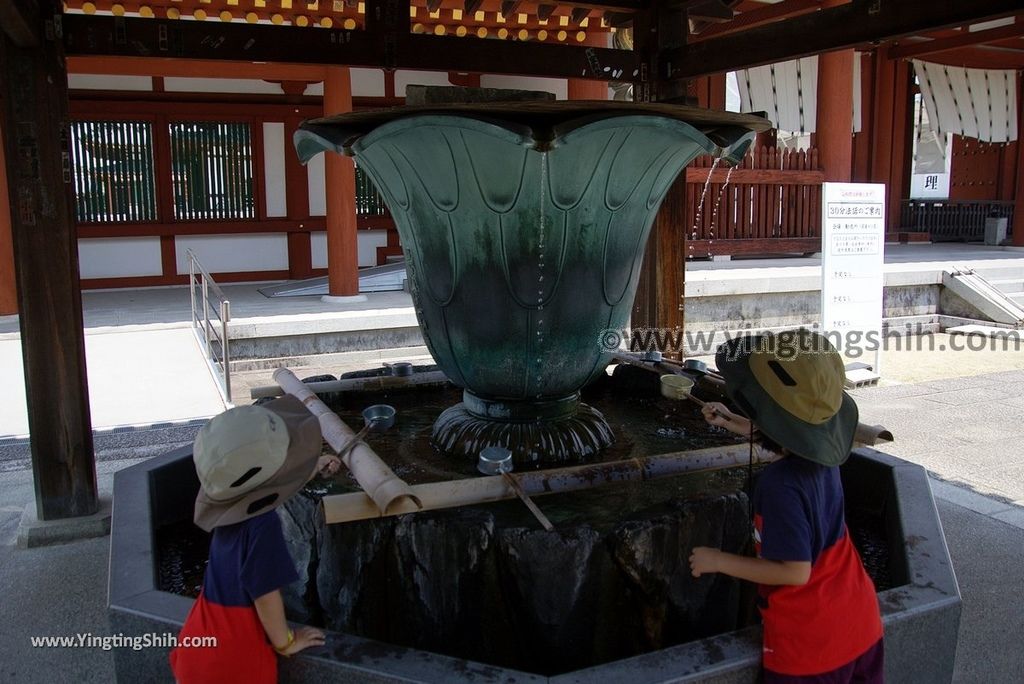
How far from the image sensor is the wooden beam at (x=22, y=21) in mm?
2888

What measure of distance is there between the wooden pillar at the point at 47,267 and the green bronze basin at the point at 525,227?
1290 millimetres

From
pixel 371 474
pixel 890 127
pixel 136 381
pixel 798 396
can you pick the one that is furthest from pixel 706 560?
pixel 890 127

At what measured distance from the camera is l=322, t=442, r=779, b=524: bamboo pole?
1966 mm

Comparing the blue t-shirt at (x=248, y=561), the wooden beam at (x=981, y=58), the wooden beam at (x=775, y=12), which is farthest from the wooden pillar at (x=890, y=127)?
the blue t-shirt at (x=248, y=561)

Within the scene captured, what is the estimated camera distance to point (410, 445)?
10.1ft

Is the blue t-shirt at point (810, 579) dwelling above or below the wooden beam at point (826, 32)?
below

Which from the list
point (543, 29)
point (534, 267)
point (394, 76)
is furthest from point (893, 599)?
point (394, 76)

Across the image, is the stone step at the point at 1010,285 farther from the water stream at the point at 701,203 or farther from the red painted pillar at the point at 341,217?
the red painted pillar at the point at 341,217

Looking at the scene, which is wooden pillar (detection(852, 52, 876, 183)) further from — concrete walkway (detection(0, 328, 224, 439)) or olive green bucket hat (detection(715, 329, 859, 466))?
olive green bucket hat (detection(715, 329, 859, 466))

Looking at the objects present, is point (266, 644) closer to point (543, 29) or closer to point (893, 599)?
point (893, 599)

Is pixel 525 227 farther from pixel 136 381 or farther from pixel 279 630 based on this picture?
pixel 136 381

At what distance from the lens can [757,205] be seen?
1084 centimetres

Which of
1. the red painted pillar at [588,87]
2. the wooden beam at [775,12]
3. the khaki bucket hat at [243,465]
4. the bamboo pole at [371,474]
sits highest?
the wooden beam at [775,12]

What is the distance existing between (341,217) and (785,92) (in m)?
7.46
